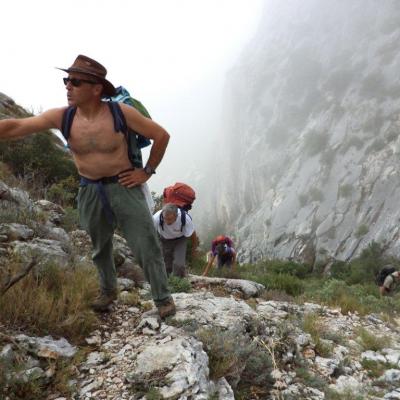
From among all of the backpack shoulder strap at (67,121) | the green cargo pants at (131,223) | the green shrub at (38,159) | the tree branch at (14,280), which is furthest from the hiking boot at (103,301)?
the green shrub at (38,159)

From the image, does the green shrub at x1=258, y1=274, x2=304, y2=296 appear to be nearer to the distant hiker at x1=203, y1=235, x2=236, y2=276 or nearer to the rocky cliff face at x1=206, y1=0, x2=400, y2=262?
the distant hiker at x1=203, y1=235, x2=236, y2=276

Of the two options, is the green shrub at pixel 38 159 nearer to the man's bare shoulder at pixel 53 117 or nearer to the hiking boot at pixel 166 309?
the man's bare shoulder at pixel 53 117

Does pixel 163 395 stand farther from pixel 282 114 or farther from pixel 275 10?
pixel 275 10

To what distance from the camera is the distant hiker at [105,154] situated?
307 cm

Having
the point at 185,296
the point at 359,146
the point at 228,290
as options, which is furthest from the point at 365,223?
the point at 185,296

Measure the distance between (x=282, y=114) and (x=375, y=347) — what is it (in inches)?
1669

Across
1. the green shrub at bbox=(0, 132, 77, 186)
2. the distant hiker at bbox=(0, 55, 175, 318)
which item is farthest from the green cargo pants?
the green shrub at bbox=(0, 132, 77, 186)

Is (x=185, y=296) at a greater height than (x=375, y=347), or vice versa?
(x=185, y=296)

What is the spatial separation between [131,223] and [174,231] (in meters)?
2.72

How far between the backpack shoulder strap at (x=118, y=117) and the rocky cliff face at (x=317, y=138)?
70.8 feet

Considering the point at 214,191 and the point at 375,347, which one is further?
the point at 214,191

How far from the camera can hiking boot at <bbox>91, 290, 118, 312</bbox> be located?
3809 mm

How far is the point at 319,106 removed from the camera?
40188mm

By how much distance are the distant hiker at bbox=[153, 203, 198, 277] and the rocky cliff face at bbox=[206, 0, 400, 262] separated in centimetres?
1869
